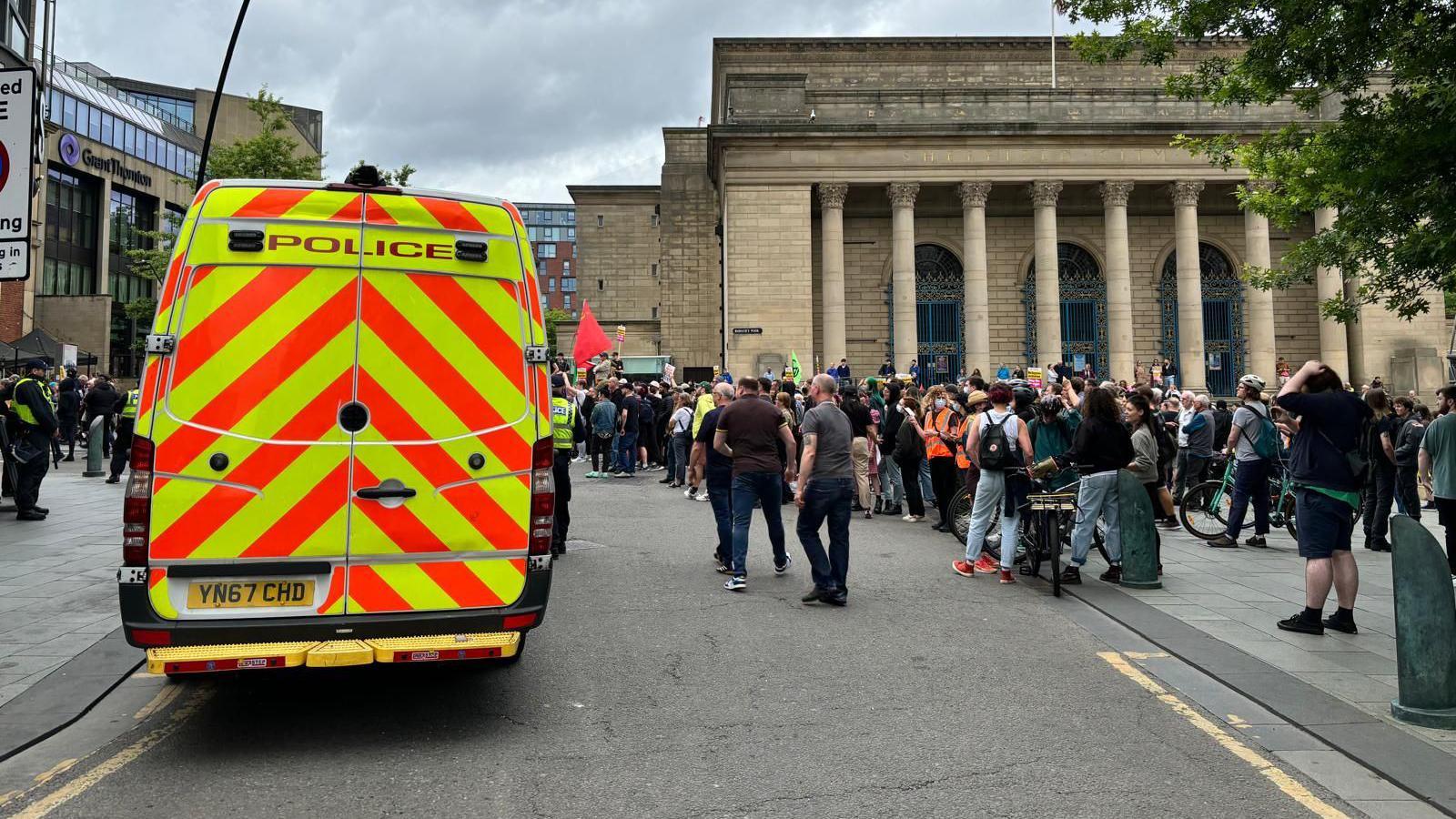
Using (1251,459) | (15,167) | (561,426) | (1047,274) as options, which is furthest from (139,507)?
(1047,274)

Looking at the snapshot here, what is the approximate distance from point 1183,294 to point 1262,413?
26.2m

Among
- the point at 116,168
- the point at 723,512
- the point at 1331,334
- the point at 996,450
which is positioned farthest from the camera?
the point at 116,168

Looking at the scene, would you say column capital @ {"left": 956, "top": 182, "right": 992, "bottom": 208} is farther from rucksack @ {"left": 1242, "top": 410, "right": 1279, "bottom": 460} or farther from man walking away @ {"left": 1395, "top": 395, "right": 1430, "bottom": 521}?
rucksack @ {"left": 1242, "top": 410, "right": 1279, "bottom": 460}

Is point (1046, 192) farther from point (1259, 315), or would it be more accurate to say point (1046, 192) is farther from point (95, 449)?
point (95, 449)

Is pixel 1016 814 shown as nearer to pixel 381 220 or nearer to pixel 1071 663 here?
pixel 1071 663

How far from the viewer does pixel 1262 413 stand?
1082cm

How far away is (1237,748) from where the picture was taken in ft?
15.3

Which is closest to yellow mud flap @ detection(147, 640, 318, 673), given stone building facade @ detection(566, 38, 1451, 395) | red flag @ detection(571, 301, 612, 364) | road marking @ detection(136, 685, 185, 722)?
road marking @ detection(136, 685, 185, 722)

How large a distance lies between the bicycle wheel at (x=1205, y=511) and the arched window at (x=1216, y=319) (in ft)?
87.3

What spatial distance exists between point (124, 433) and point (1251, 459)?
593 inches

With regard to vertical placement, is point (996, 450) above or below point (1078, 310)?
below

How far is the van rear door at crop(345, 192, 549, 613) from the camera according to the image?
4.64m

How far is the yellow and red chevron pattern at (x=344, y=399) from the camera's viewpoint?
4.46m

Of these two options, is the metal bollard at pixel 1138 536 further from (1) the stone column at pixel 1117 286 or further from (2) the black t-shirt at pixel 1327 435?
(1) the stone column at pixel 1117 286
